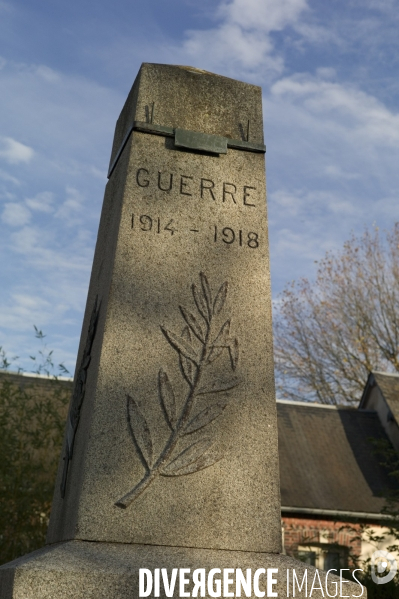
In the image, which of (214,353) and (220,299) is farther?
(220,299)

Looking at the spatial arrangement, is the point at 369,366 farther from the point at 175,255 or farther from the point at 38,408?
the point at 175,255

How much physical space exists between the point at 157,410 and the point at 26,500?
416 cm

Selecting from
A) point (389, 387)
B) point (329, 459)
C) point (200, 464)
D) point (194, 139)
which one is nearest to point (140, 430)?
point (200, 464)

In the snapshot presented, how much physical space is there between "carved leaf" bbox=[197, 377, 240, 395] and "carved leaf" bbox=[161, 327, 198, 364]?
0.13 m

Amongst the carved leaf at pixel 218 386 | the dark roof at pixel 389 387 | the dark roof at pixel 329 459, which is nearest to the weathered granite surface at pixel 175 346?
the carved leaf at pixel 218 386

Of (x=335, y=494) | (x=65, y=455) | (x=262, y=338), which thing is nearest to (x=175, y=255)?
(x=262, y=338)

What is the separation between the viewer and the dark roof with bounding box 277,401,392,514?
14.4m

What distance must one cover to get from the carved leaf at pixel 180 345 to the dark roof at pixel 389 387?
14239 mm

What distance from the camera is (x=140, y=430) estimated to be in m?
3.12

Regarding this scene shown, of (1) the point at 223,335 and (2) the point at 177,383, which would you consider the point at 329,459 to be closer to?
(1) the point at 223,335

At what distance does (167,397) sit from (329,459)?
13.3 meters

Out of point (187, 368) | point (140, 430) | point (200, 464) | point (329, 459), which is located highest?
point (329, 459)

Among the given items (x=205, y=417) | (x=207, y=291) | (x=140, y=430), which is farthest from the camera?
(x=207, y=291)

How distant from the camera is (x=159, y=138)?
12.2ft
